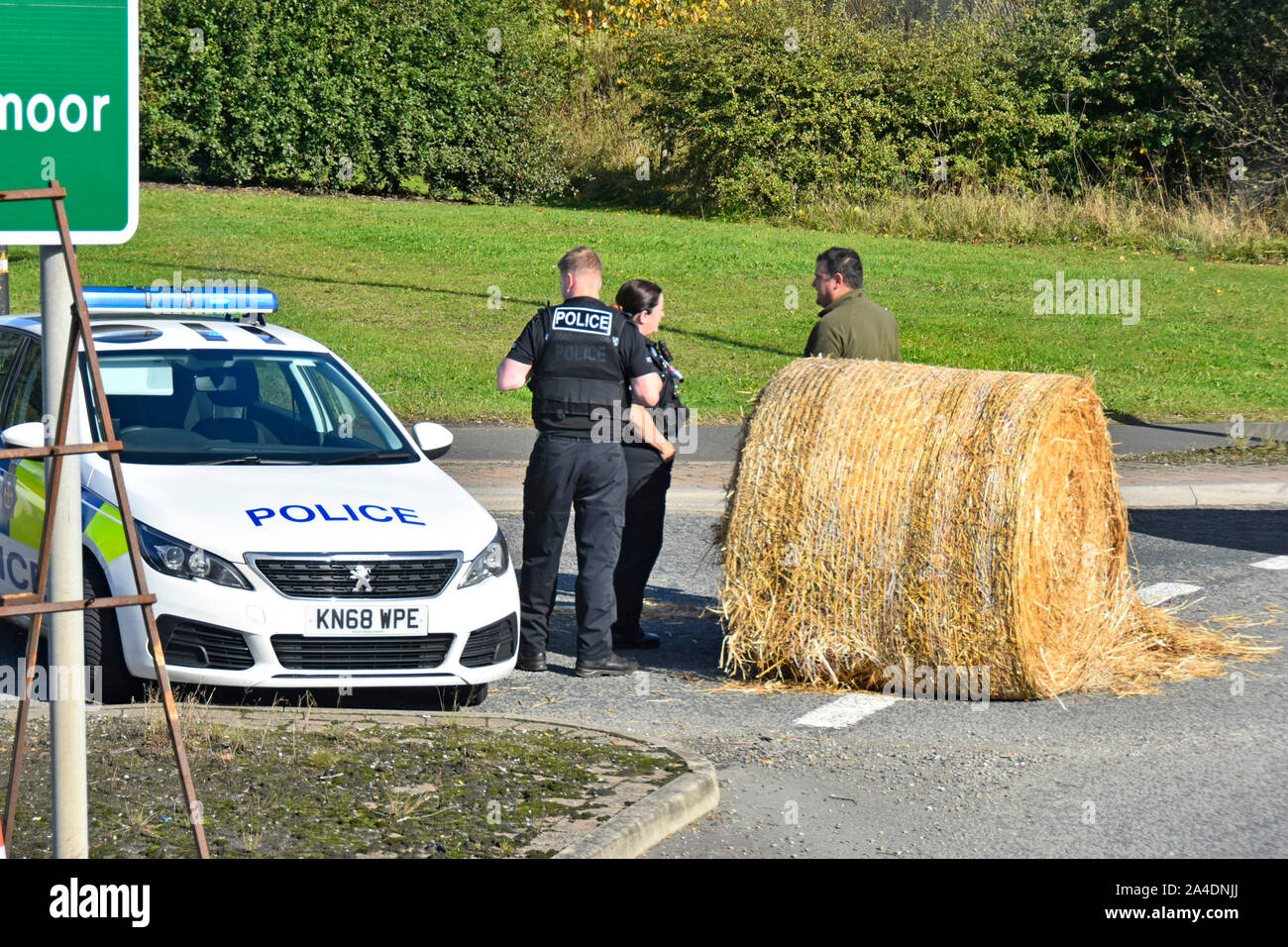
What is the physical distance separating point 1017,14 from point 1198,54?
472 cm

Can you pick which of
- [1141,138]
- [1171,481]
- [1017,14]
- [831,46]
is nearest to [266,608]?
[1171,481]

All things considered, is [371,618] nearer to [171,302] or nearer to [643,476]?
[643,476]

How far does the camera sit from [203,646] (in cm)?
599

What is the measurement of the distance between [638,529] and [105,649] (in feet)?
8.48

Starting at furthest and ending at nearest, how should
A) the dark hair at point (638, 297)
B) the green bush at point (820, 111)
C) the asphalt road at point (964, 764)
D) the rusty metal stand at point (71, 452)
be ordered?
the green bush at point (820, 111) < the dark hair at point (638, 297) < the asphalt road at point (964, 764) < the rusty metal stand at point (71, 452)

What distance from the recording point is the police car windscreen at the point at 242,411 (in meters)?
7.04

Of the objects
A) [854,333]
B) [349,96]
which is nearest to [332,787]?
[854,333]

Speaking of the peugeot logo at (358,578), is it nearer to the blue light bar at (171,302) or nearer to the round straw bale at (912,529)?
the round straw bale at (912,529)

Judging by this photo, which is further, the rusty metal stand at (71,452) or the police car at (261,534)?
the police car at (261,534)

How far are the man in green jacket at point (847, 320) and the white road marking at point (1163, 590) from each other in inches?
81.8

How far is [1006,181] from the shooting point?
96.1 ft

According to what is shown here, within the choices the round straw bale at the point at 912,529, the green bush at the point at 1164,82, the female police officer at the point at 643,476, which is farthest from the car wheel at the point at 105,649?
the green bush at the point at 1164,82

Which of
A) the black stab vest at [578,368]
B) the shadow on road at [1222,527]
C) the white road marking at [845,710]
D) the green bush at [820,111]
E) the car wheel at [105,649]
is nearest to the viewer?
the car wheel at [105,649]
